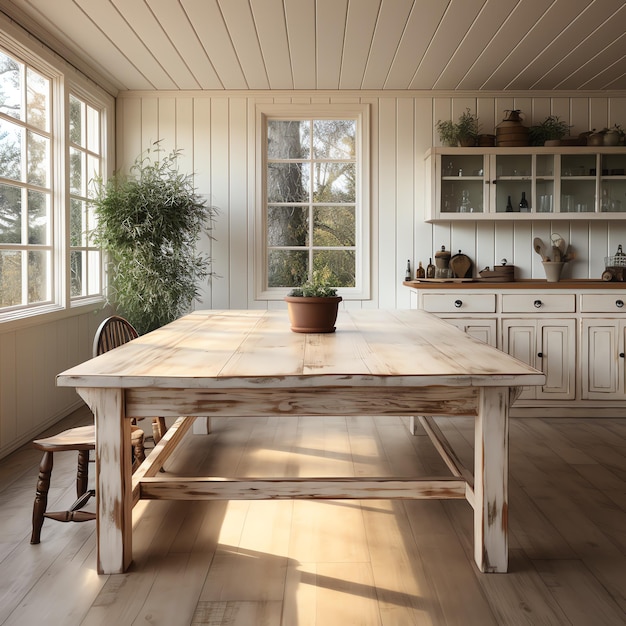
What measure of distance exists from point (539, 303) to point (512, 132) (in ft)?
4.76

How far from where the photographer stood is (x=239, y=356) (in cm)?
242

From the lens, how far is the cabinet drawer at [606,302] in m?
4.84

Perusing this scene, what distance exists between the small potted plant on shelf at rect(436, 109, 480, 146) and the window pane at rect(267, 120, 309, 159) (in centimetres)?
117

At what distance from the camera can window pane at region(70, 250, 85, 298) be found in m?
4.90

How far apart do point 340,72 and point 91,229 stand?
2338 mm

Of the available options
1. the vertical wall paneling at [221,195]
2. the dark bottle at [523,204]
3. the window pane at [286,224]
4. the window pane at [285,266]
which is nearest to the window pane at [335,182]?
the window pane at [286,224]

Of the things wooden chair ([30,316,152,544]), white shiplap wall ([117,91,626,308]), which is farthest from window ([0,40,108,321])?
wooden chair ([30,316,152,544])

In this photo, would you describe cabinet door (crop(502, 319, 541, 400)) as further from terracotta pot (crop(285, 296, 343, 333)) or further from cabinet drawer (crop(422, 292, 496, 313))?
terracotta pot (crop(285, 296, 343, 333))

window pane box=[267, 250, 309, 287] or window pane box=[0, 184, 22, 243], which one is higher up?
window pane box=[0, 184, 22, 243]

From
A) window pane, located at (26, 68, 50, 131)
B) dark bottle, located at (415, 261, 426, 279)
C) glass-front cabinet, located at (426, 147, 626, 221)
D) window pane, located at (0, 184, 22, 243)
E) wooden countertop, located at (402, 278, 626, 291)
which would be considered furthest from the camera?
dark bottle, located at (415, 261, 426, 279)

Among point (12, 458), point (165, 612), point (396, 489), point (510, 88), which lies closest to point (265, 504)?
point (396, 489)

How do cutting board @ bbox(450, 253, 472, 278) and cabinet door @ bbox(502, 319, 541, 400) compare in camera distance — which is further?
cutting board @ bbox(450, 253, 472, 278)

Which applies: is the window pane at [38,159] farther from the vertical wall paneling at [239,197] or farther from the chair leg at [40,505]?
the chair leg at [40,505]

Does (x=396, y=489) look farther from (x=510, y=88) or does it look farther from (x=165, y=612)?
(x=510, y=88)
